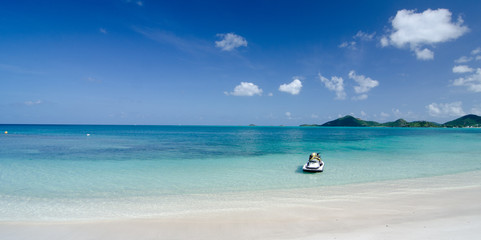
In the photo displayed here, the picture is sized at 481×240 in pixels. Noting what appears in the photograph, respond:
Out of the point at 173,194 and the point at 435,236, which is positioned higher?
the point at 435,236

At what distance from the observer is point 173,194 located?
12.1 m

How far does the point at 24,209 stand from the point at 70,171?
29.4ft

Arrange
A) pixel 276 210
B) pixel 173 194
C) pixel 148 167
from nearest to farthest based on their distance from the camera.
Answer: pixel 276 210, pixel 173 194, pixel 148 167

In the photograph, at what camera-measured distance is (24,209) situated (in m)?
9.71

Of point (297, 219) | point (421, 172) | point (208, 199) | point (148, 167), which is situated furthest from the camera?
point (148, 167)

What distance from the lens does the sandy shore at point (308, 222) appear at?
6.79 meters

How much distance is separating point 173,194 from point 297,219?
7.11 metres

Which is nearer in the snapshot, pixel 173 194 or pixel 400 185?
pixel 173 194

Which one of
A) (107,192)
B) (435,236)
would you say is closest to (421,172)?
(435,236)

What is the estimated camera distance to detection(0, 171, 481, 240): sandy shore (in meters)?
6.79

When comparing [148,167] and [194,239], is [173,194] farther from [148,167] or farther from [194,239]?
[148,167]

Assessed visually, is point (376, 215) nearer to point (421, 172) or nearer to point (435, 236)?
point (435, 236)

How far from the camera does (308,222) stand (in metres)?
7.77

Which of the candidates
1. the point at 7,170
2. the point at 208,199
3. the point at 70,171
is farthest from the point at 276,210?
the point at 7,170
